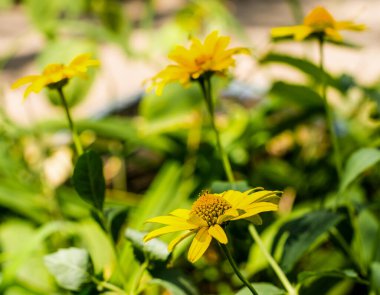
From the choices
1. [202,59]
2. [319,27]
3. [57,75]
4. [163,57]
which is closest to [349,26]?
[319,27]

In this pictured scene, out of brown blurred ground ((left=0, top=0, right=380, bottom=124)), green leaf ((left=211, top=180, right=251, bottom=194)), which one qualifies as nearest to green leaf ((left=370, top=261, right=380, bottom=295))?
green leaf ((left=211, top=180, right=251, bottom=194))

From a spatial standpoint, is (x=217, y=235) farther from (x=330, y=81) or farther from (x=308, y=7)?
(x=308, y=7)

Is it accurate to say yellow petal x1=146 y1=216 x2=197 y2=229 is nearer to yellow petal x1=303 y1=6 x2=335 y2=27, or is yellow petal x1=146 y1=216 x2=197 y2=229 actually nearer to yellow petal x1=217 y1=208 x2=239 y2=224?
yellow petal x1=217 y1=208 x2=239 y2=224

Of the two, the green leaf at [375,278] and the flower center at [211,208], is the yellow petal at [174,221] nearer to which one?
the flower center at [211,208]

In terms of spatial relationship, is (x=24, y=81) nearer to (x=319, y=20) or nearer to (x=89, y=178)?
(x=89, y=178)

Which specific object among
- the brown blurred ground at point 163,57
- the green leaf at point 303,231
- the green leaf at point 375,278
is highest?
the green leaf at point 303,231

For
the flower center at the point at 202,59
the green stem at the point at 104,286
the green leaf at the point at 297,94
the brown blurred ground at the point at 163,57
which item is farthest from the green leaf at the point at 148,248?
the brown blurred ground at the point at 163,57

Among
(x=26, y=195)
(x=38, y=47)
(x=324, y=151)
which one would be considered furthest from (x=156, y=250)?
(x=38, y=47)

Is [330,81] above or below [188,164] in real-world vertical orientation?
above
